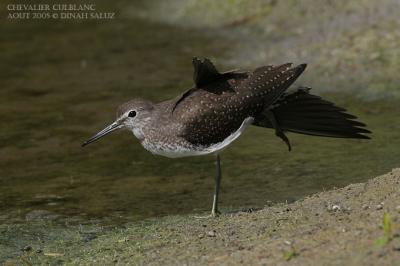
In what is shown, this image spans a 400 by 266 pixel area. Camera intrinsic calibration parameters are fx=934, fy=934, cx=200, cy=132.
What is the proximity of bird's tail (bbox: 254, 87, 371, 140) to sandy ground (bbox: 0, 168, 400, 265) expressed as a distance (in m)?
0.82

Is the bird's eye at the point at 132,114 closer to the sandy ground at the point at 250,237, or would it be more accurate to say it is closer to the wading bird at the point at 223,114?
the wading bird at the point at 223,114

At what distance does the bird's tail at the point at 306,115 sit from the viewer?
8.02m

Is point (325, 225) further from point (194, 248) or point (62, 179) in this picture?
point (62, 179)

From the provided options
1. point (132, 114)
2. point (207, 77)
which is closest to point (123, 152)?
point (132, 114)

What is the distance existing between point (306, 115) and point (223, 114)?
Answer: 91 cm

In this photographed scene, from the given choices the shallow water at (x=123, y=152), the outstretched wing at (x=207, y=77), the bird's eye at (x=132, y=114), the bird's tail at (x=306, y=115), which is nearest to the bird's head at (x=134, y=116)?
the bird's eye at (x=132, y=114)

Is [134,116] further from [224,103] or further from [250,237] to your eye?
[250,237]

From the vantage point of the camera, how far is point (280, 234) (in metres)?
6.32

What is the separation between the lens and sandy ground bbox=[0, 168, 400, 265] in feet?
18.9

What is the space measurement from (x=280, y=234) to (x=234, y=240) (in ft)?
1.17

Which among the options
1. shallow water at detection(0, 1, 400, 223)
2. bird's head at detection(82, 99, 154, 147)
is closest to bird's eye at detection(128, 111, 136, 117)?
bird's head at detection(82, 99, 154, 147)

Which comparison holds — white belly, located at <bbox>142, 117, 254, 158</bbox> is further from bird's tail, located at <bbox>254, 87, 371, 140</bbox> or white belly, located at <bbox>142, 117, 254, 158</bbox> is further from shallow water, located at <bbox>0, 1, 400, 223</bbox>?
shallow water, located at <bbox>0, 1, 400, 223</bbox>

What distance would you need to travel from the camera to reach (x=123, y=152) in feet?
32.6

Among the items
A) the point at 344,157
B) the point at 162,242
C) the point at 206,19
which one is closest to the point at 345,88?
the point at 344,157
